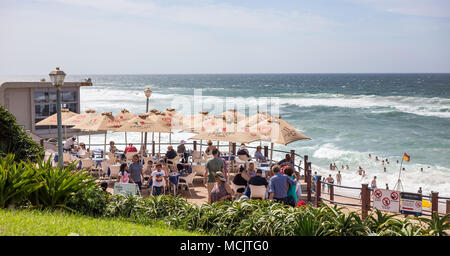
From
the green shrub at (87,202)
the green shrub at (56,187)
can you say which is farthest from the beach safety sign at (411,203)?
the green shrub at (56,187)

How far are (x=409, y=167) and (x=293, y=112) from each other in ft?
104

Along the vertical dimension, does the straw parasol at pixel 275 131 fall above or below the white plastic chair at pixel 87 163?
above

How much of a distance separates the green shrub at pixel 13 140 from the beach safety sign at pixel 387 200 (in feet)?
27.6

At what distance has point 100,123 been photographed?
15.0 m

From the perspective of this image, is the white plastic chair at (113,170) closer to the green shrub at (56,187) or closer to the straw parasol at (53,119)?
the straw parasol at (53,119)

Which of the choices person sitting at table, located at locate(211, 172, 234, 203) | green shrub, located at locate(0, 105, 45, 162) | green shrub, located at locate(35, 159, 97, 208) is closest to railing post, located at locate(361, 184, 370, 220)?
person sitting at table, located at locate(211, 172, 234, 203)

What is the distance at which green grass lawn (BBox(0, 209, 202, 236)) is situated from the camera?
18.6 feet

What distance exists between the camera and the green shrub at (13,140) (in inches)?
404

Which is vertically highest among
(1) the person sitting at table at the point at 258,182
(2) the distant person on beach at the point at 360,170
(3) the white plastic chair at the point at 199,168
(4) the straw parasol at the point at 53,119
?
(4) the straw parasol at the point at 53,119

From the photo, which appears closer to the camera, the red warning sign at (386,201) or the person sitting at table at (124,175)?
the red warning sign at (386,201)

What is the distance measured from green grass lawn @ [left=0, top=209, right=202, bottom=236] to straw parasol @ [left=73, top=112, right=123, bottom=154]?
8.23 meters
